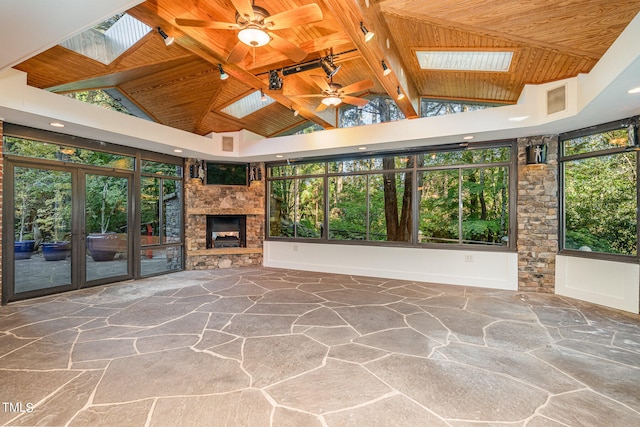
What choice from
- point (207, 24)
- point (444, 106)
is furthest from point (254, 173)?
point (207, 24)

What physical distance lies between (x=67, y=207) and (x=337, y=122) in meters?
5.79

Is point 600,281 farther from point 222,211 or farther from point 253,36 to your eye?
point 222,211

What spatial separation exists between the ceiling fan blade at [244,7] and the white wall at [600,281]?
6.15m

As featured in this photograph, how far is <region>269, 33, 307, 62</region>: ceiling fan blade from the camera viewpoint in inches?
125

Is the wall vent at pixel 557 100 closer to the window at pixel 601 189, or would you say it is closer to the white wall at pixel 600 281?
the window at pixel 601 189

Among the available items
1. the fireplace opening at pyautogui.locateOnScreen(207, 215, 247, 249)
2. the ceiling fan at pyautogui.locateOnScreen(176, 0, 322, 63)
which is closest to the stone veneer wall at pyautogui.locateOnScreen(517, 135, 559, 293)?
the ceiling fan at pyautogui.locateOnScreen(176, 0, 322, 63)

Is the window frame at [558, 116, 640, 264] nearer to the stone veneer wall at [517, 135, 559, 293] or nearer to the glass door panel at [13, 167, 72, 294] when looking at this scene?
the stone veneer wall at [517, 135, 559, 293]

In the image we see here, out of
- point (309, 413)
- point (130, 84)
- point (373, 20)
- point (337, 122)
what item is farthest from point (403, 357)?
point (130, 84)

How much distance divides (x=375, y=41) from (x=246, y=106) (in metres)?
4.29

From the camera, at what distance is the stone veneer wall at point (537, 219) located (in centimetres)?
561

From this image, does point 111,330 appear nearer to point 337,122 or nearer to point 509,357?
point 509,357

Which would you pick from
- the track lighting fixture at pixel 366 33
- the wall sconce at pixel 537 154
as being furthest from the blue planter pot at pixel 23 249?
the wall sconce at pixel 537 154

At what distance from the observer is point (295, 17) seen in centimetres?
287

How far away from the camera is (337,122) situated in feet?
24.3
